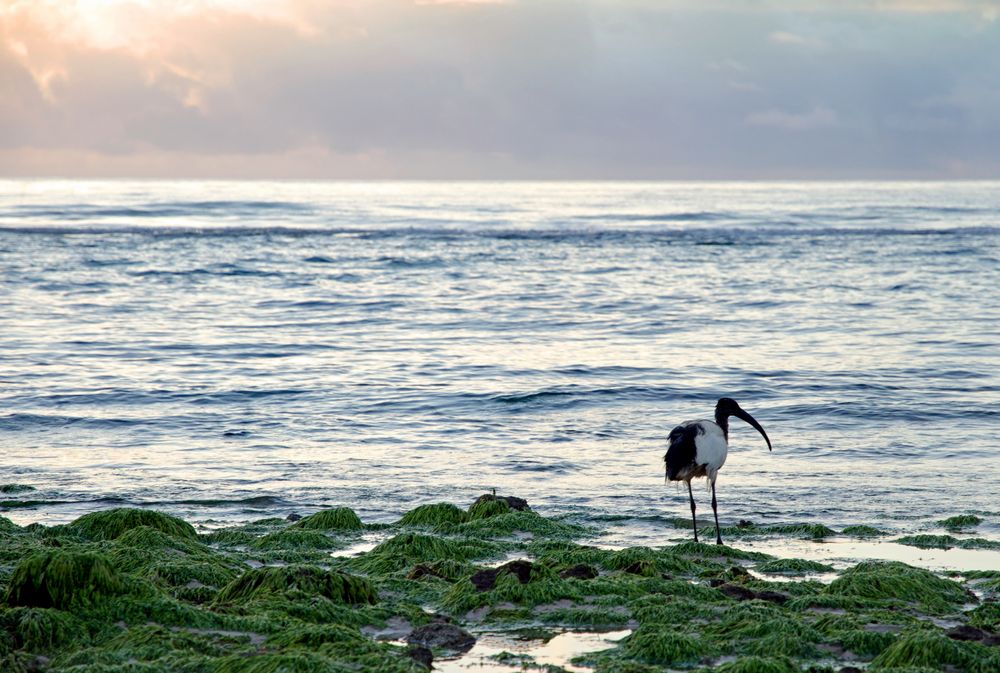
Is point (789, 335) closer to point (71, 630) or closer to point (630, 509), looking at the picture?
point (630, 509)

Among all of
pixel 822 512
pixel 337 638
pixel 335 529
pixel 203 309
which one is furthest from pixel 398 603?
pixel 203 309

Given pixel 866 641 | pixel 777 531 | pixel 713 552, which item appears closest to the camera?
pixel 866 641

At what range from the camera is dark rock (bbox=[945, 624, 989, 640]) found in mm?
6379

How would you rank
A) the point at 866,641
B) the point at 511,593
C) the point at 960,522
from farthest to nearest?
the point at 960,522, the point at 511,593, the point at 866,641

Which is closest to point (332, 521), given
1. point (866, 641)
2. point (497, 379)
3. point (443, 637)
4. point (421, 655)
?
point (443, 637)

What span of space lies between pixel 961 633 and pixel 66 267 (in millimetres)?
38300

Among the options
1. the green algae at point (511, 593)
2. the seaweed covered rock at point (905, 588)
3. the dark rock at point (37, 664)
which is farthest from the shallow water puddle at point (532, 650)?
the dark rock at point (37, 664)

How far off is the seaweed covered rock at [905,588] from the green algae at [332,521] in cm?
447

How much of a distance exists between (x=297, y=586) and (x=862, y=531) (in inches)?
214

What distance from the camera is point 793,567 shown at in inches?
342

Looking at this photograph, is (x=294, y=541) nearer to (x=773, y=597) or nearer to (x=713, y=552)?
(x=713, y=552)

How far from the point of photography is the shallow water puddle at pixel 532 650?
20.3ft

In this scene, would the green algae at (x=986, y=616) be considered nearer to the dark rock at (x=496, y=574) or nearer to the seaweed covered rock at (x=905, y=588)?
the seaweed covered rock at (x=905, y=588)

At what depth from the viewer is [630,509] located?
11.3 meters
